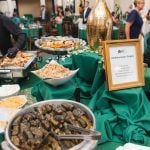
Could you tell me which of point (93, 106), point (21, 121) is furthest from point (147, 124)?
point (21, 121)

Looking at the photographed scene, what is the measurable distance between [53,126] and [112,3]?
22.7 ft

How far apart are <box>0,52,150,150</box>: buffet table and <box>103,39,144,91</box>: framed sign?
1.6 inches

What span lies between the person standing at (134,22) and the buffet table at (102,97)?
1.68 meters

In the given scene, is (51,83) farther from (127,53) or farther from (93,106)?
(127,53)

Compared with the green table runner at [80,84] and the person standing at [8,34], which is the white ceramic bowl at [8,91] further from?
the person standing at [8,34]

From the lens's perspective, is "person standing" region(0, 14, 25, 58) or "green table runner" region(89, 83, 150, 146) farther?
"person standing" region(0, 14, 25, 58)

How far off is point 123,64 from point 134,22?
78.5 inches

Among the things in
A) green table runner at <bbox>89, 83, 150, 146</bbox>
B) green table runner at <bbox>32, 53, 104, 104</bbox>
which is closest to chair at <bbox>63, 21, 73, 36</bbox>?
green table runner at <bbox>32, 53, 104, 104</bbox>

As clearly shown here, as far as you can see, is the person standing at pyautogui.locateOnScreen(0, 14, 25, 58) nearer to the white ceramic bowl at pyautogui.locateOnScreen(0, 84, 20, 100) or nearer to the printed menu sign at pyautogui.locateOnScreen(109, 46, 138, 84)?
the white ceramic bowl at pyautogui.locateOnScreen(0, 84, 20, 100)

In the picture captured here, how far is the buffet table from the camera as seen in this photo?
1190 millimetres

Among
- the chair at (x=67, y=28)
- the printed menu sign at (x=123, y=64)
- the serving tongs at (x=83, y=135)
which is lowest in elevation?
the chair at (x=67, y=28)

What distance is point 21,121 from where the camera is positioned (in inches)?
40.1

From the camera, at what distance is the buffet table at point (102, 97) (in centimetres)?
119

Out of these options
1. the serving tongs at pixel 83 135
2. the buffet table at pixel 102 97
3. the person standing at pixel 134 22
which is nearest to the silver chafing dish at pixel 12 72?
the buffet table at pixel 102 97
